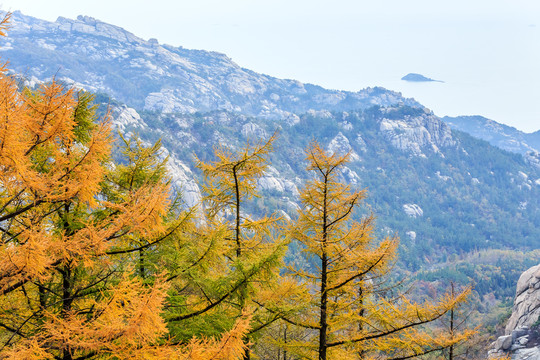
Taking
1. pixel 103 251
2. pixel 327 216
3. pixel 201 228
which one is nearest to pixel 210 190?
pixel 201 228

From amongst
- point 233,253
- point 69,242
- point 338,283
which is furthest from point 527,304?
point 69,242

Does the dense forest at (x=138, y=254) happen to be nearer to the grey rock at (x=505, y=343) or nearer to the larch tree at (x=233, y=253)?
the larch tree at (x=233, y=253)

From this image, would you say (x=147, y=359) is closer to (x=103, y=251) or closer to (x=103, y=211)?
(x=103, y=251)

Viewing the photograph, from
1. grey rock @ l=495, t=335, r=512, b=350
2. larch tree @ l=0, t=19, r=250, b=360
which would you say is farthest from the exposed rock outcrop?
larch tree @ l=0, t=19, r=250, b=360

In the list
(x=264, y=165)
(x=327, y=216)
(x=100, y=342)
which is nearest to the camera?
(x=100, y=342)

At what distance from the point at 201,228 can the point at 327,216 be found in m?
3.28

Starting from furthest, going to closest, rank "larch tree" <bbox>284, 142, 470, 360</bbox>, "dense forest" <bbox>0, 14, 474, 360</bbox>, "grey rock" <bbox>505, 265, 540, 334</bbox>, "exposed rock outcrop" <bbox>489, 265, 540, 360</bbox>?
"grey rock" <bbox>505, 265, 540, 334</bbox>, "exposed rock outcrop" <bbox>489, 265, 540, 360</bbox>, "larch tree" <bbox>284, 142, 470, 360</bbox>, "dense forest" <bbox>0, 14, 474, 360</bbox>

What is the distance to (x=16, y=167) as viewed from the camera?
5.11 m

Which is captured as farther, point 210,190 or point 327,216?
point 210,190

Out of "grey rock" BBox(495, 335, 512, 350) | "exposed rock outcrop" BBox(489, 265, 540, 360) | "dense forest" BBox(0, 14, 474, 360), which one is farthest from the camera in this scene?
"grey rock" BBox(495, 335, 512, 350)

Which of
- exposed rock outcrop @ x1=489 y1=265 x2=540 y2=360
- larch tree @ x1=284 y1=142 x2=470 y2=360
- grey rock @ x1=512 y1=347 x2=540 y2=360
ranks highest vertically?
larch tree @ x1=284 y1=142 x2=470 y2=360

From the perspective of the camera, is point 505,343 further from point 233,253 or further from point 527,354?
point 233,253

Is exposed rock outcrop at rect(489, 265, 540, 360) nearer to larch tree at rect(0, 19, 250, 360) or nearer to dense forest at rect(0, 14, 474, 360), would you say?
dense forest at rect(0, 14, 474, 360)

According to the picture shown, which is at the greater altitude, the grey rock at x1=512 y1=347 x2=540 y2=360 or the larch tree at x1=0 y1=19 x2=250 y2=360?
the larch tree at x1=0 y1=19 x2=250 y2=360
